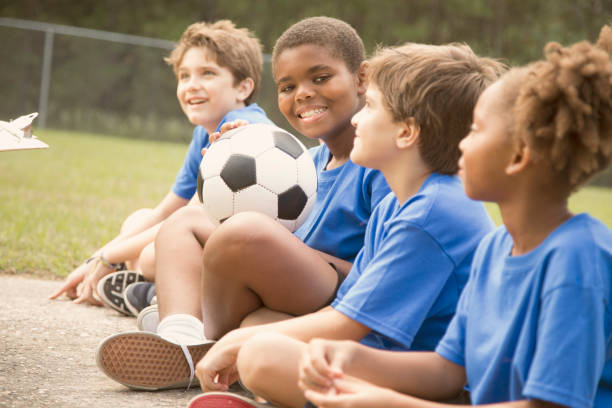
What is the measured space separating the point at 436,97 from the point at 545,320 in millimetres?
820

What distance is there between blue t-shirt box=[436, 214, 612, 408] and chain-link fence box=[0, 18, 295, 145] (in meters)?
13.2

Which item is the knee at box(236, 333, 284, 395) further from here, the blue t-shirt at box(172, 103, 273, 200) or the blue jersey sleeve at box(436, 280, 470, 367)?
the blue t-shirt at box(172, 103, 273, 200)

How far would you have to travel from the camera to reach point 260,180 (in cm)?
256

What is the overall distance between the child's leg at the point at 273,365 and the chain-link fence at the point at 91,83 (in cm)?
1308

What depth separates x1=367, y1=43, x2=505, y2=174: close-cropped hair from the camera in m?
1.97

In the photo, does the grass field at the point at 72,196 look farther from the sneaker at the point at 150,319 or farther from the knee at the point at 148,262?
the sneaker at the point at 150,319

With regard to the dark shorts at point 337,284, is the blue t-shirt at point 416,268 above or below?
above

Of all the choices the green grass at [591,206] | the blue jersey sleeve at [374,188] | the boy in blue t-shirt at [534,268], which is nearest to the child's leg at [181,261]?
the blue jersey sleeve at [374,188]

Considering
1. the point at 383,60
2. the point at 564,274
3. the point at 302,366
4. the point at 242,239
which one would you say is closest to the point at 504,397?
the point at 564,274

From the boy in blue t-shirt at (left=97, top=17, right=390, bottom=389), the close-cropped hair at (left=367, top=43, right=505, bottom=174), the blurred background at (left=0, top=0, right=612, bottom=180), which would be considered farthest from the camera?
the blurred background at (left=0, top=0, right=612, bottom=180)

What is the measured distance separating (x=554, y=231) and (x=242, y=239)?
2.98ft

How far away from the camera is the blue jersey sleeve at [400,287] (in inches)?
69.0

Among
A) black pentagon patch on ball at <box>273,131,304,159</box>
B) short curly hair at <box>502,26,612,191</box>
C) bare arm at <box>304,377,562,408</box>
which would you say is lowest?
bare arm at <box>304,377,562,408</box>

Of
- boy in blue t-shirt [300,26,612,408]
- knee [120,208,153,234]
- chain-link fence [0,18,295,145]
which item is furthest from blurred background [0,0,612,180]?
boy in blue t-shirt [300,26,612,408]
